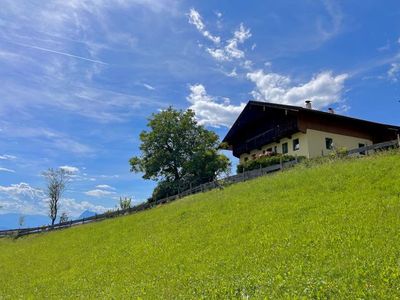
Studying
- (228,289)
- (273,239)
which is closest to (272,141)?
(273,239)

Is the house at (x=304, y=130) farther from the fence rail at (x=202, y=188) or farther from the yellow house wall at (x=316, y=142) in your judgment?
the fence rail at (x=202, y=188)

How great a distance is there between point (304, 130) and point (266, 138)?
6687 mm

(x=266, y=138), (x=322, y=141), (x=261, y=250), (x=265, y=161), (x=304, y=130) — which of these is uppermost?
(x=266, y=138)

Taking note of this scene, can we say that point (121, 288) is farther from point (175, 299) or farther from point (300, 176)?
point (300, 176)

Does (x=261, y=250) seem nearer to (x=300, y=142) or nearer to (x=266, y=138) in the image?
(x=300, y=142)

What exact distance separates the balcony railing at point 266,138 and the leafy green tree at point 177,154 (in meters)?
2.60

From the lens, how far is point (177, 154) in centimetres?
5066

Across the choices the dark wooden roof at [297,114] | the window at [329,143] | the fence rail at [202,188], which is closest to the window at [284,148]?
the dark wooden roof at [297,114]

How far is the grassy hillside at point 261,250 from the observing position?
900 cm

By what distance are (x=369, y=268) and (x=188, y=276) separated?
516 cm

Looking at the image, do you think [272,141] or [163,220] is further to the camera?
[272,141]

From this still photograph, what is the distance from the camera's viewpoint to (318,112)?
118 feet

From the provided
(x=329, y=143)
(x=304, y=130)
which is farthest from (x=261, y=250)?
(x=329, y=143)

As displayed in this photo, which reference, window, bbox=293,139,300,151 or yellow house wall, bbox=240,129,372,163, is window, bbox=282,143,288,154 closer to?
yellow house wall, bbox=240,129,372,163
